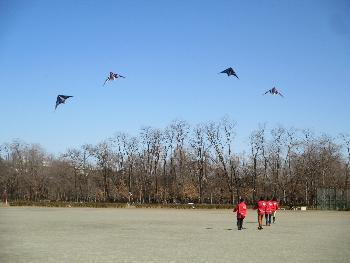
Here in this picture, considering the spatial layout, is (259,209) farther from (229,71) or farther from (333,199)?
(333,199)

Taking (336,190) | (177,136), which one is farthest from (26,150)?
(336,190)

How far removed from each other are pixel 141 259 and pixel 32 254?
3.07 m

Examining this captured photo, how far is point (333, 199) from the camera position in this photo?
5369cm

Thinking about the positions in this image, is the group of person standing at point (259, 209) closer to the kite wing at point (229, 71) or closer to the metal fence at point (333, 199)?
the kite wing at point (229, 71)

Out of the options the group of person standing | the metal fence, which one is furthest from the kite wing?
the metal fence

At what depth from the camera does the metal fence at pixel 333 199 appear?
2090 inches

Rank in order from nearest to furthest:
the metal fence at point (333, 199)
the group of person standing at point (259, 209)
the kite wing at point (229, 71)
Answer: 1. the group of person standing at point (259, 209)
2. the kite wing at point (229, 71)
3. the metal fence at point (333, 199)

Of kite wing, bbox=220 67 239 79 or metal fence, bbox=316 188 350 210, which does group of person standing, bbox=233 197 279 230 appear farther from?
metal fence, bbox=316 188 350 210

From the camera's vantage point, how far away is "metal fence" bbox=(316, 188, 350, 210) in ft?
174

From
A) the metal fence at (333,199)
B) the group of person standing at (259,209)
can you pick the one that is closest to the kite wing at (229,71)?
the group of person standing at (259,209)

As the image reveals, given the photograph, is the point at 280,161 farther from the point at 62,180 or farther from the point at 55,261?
the point at 55,261

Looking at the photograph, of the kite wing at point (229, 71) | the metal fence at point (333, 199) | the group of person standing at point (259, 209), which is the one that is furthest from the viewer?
the metal fence at point (333, 199)

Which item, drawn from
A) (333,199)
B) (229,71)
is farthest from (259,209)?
(333,199)

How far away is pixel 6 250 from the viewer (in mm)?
13289
